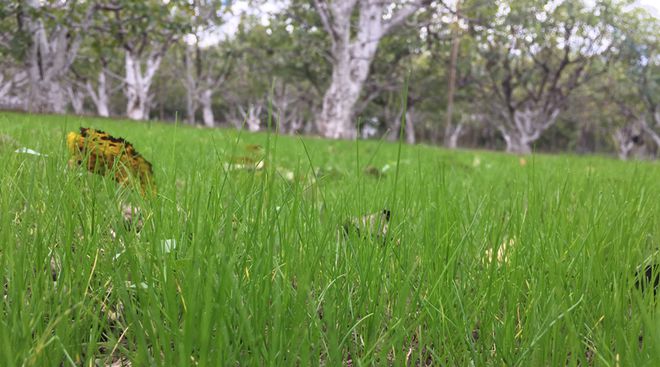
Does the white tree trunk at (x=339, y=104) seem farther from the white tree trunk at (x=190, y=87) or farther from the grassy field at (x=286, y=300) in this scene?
the grassy field at (x=286, y=300)

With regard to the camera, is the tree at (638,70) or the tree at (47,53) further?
the tree at (638,70)

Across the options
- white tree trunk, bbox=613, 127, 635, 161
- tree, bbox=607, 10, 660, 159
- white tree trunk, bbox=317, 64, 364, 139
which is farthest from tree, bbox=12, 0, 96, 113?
white tree trunk, bbox=613, 127, 635, 161

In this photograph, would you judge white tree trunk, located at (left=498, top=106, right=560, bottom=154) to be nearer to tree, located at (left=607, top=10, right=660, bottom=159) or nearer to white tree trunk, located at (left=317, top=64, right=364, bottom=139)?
tree, located at (left=607, top=10, right=660, bottom=159)

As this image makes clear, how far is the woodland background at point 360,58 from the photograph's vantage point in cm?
1448

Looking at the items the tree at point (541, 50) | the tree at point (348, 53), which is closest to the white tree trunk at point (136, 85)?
the tree at point (348, 53)

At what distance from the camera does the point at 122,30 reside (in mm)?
14570

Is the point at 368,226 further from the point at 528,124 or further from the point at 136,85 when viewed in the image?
the point at 528,124

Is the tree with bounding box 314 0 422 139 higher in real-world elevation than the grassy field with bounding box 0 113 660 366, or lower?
higher

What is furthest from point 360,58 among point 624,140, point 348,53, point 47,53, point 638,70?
point 624,140

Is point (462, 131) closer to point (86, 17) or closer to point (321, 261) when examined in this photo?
point (86, 17)

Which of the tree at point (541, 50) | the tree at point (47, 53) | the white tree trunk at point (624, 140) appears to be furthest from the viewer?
the white tree trunk at point (624, 140)

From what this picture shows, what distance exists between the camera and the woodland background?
14.5 m

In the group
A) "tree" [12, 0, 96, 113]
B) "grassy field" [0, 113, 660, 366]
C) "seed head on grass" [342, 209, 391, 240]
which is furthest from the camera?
"tree" [12, 0, 96, 113]

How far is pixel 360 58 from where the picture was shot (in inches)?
653
